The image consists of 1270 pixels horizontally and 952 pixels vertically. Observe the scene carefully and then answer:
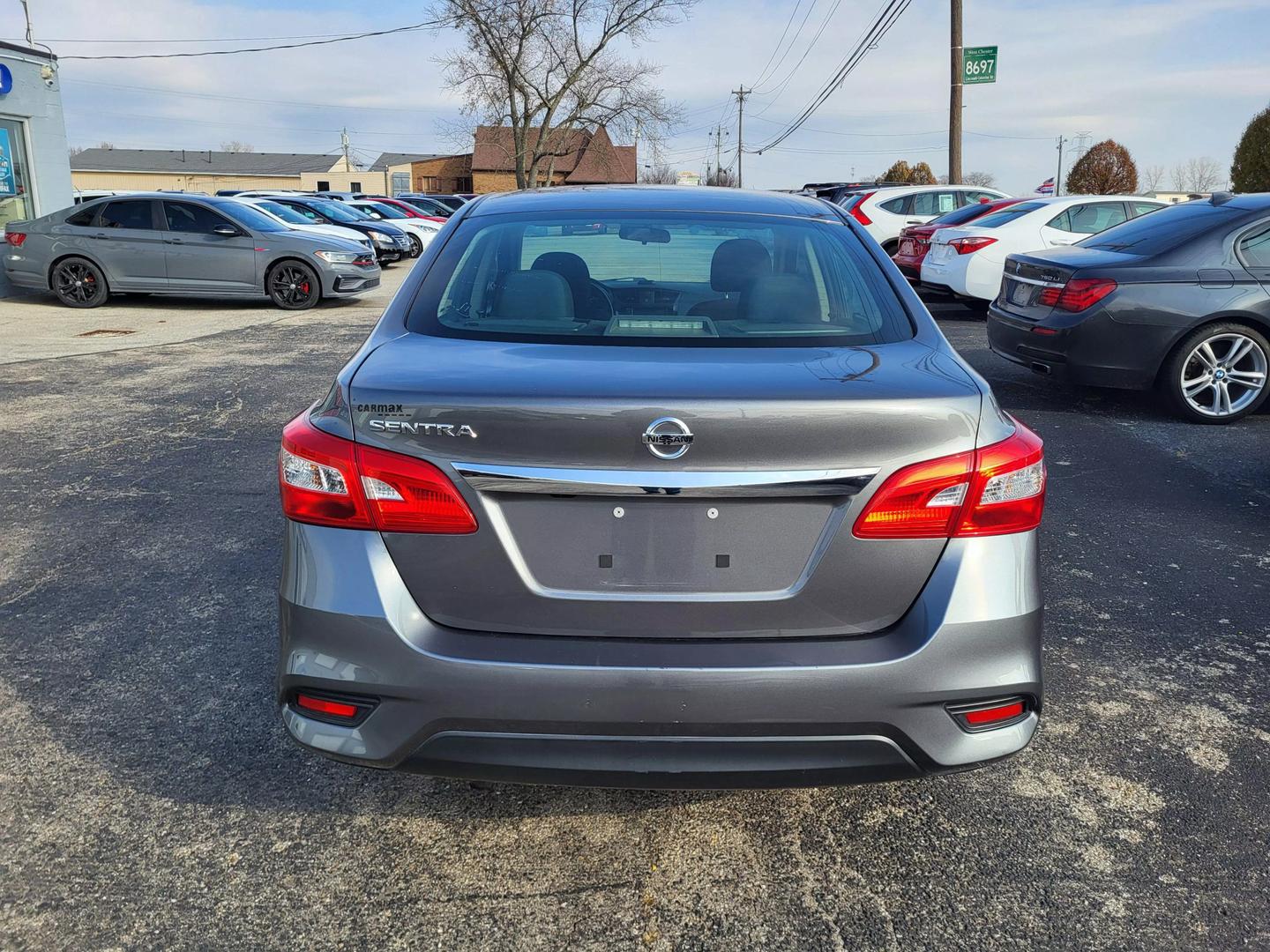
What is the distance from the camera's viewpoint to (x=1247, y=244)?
735cm

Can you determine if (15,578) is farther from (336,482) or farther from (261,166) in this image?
(261,166)

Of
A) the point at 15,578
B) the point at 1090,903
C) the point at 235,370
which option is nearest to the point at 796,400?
the point at 1090,903

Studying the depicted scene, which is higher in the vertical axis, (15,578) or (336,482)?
(336,482)

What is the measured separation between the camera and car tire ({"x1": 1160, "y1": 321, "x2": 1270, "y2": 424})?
7.25 m

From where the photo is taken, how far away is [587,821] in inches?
108

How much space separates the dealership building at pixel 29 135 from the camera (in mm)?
18547

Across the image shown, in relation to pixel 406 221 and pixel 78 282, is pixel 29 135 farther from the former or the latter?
pixel 406 221

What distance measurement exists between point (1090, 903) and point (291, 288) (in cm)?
1411

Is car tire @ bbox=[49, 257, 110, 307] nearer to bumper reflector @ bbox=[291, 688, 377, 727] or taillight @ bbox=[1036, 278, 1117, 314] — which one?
taillight @ bbox=[1036, 278, 1117, 314]

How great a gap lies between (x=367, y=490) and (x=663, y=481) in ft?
2.04

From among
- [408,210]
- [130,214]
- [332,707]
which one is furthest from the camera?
[408,210]

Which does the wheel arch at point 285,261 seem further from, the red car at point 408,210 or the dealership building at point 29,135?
the red car at point 408,210

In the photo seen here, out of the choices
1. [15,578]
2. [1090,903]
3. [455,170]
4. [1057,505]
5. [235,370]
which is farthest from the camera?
[455,170]

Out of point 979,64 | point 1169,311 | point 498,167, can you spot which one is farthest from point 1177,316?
point 498,167
